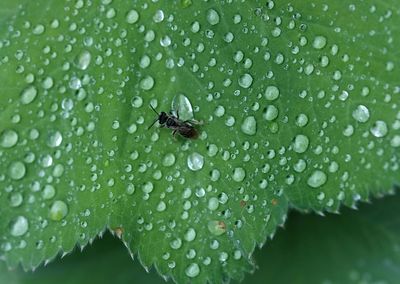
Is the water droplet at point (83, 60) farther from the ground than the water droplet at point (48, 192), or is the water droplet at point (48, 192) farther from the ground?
the water droplet at point (83, 60)

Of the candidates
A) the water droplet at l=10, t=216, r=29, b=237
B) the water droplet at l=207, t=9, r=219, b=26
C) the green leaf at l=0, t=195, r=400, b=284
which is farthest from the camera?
the green leaf at l=0, t=195, r=400, b=284

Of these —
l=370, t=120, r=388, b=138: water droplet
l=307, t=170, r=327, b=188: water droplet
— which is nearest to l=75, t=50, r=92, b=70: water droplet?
l=307, t=170, r=327, b=188: water droplet

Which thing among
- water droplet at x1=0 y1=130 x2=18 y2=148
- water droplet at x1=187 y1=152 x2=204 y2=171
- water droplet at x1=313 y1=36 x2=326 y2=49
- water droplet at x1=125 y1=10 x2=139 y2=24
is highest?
water droplet at x1=313 y1=36 x2=326 y2=49

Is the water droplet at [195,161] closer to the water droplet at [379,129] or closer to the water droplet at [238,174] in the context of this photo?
the water droplet at [238,174]

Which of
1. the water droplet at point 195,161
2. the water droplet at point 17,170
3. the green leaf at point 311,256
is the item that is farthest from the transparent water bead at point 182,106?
the green leaf at point 311,256

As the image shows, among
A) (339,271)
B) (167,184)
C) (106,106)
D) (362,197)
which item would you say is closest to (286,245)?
(339,271)

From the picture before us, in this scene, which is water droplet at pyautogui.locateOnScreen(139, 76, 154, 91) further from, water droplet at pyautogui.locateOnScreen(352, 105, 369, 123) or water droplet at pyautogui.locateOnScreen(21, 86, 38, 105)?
water droplet at pyautogui.locateOnScreen(352, 105, 369, 123)
